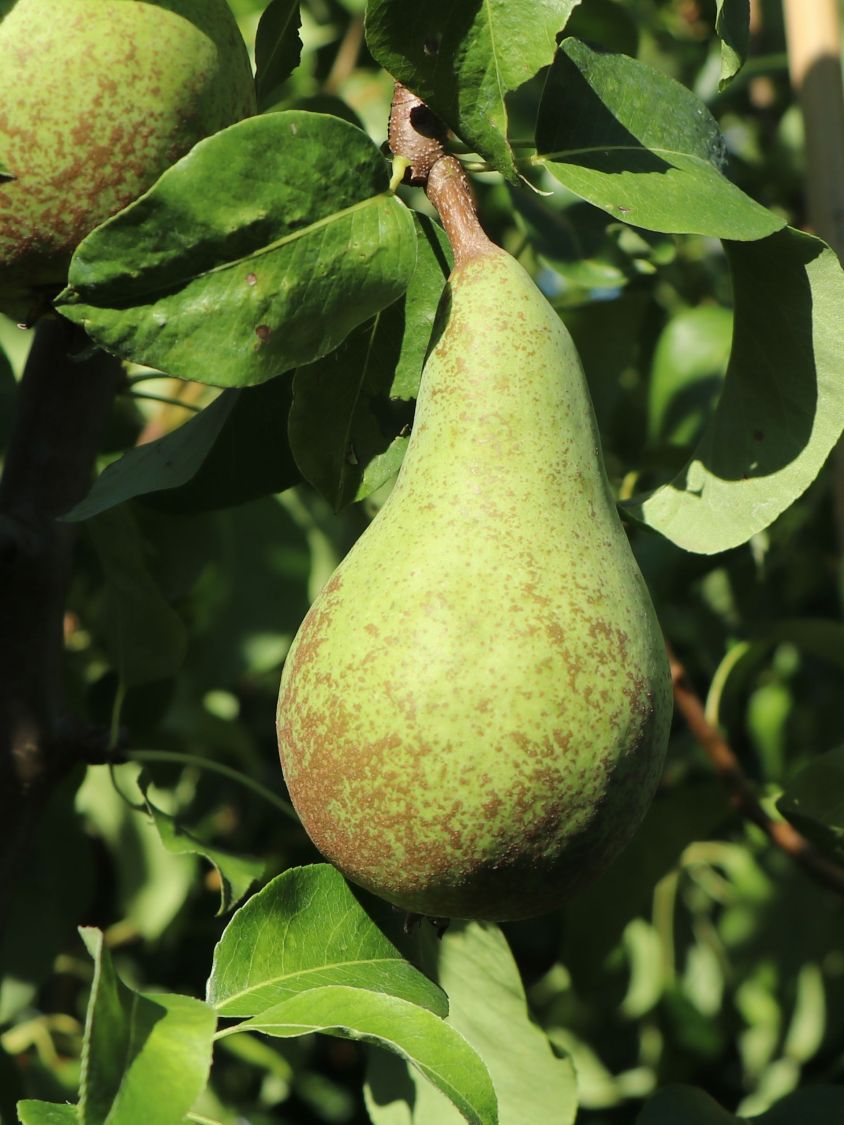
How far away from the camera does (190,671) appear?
1729 millimetres

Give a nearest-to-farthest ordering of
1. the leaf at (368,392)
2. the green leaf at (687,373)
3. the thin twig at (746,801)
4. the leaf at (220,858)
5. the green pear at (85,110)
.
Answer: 1. the green pear at (85,110)
2. the leaf at (368,392)
3. the leaf at (220,858)
4. the thin twig at (746,801)
5. the green leaf at (687,373)

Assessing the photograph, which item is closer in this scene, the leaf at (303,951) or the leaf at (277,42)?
the leaf at (303,951)

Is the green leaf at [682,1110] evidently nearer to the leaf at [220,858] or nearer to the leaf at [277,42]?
the leaf at [220,858]

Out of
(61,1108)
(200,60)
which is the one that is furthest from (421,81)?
(61,1108)

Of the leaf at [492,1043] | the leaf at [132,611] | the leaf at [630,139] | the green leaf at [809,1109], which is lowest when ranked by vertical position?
the green leaf at [809,1109]

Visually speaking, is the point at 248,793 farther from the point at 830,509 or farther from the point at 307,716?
the point at 307,716

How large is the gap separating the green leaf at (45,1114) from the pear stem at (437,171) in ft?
1.93

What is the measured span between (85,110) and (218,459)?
33cm

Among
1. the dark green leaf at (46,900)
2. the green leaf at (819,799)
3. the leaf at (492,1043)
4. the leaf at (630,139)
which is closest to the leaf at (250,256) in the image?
the leaf at (630,139)

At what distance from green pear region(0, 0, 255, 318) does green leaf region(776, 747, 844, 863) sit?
81 centimetres

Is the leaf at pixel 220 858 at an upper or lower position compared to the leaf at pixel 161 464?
lower

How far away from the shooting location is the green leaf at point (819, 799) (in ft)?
3.95

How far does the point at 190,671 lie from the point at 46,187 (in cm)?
101

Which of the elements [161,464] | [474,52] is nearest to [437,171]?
[474,52]
